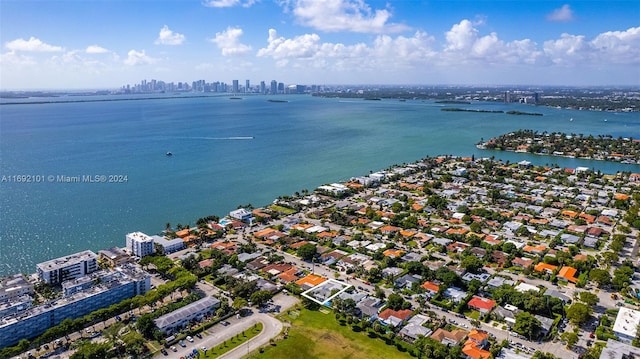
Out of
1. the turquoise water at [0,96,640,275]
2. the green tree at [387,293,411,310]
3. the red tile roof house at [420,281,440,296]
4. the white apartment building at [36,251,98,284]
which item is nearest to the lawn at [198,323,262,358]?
the green tree at [387,293,411,310]

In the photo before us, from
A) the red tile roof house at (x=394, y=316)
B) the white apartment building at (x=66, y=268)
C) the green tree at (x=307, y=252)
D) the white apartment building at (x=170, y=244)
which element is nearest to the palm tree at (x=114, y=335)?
the white apartment building at (x=66, y=268)

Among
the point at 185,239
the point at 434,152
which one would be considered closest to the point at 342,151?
the point at 434,152

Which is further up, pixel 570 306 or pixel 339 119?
pixel 339 119

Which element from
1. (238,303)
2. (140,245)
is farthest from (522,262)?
(140,245)

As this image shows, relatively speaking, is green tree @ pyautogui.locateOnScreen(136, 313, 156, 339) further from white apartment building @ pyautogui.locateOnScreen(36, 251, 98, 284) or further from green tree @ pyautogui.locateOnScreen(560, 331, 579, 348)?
green tree @ pyautogui.locateOnScreen(560, 331, 579, 348)

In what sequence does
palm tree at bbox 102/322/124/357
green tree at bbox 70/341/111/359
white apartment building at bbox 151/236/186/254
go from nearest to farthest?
1. green tree at bbox 70/341/111/359
2. palm tree at bbox 102/322/124/357
3. white apartment building at bbox 151/236/186/254

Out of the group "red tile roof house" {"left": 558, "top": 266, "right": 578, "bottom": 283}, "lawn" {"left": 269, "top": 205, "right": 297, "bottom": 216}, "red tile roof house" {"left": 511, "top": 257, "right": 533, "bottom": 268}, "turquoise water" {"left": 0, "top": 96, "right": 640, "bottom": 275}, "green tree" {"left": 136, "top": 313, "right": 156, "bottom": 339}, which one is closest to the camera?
"green tree" {"left": 136, "top": 313, "right": 156, "bottom": 339}

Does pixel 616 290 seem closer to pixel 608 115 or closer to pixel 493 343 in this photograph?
pixel 493 343
